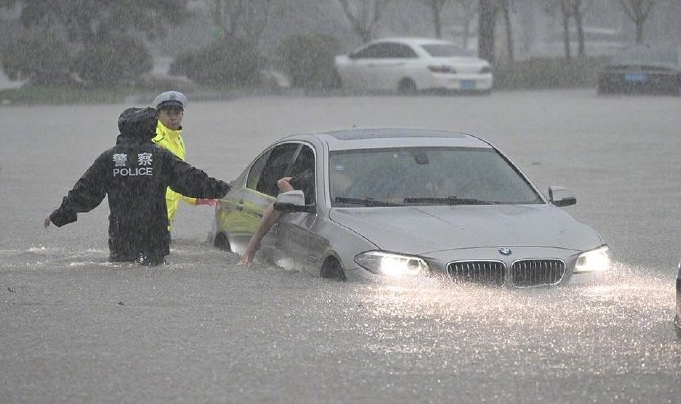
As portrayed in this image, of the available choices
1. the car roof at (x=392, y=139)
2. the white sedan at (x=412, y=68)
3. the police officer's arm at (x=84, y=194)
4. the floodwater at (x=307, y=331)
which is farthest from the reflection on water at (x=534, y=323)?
the white sedan at (x=412, y=68)

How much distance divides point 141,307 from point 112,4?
38419mm

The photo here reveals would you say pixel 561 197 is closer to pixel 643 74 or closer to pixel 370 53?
pixel 643 74

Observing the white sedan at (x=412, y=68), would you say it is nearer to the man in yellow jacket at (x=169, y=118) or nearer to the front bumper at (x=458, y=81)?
the front bumper at (x=458, y=81)

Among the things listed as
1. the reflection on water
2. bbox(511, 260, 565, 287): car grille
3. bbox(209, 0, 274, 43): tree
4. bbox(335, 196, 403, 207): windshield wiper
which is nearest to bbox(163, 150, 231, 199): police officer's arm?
bbox(335, 196, 403, 207): windshield wiper

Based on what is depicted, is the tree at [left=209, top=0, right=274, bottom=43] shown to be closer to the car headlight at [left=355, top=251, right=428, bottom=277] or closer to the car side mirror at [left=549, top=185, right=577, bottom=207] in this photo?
the car side mirror at [left=549, top=185, right=577, bottom=207]

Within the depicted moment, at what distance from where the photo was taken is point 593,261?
33.0 feet

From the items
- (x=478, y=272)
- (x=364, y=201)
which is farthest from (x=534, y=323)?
(x=364, y=201)

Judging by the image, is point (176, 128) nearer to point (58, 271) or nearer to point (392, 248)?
point (58, 271)

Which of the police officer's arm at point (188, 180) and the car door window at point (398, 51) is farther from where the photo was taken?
the car door window at point (398, 51)

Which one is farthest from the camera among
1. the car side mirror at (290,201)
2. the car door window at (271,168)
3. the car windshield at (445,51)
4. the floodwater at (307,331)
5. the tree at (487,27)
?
the tree at (487,27)

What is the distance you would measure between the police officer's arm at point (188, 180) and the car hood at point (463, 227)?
108 centimetres

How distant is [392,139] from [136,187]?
5.87 ft

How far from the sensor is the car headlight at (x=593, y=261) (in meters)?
10.0

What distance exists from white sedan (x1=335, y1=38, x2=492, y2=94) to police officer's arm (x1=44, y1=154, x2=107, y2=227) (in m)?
Answer: 31.3
